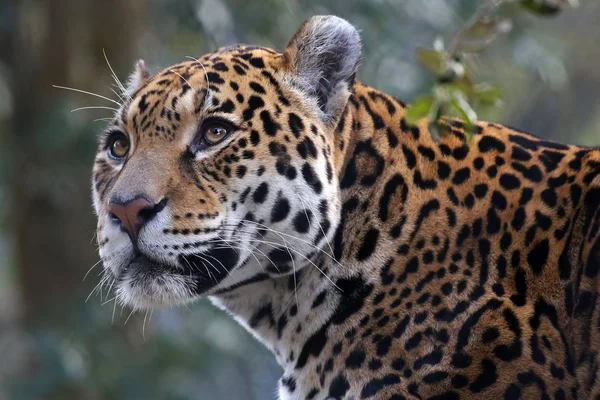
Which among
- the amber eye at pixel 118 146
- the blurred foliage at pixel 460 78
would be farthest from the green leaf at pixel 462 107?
the amber eye at pixel 118 146

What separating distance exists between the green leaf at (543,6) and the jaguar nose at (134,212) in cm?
232

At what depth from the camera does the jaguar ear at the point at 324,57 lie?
4.90 m

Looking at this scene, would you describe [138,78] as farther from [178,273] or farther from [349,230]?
[349,230]

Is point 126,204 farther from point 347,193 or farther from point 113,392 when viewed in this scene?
point 113,392

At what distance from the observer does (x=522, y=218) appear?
4652mm

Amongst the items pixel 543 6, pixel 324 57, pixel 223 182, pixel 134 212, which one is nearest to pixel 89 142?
pixel 324 57

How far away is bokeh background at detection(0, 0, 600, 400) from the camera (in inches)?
492

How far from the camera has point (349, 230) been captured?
15.7ft

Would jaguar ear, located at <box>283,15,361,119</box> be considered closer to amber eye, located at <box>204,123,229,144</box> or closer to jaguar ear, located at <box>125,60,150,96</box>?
amber eye, located at <box>204,123,229,144</box>

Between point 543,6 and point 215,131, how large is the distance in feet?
8.09

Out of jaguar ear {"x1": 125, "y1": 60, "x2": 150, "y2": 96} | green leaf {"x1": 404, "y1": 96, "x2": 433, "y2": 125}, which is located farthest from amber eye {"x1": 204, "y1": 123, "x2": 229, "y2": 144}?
green leaf {"x1": 404, "y1": 96, "x2": 433, "y2": 125}

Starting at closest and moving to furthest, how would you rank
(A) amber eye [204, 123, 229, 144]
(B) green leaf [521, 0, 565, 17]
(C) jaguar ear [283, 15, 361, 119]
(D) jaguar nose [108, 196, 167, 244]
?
(B) green leaf [521, 0, 565, 17] → (D) jaguar nose [108, 196, 167, 244] → (A) amber eye [204, 123, 229, 144] → (C) jaguar ear [283, 15, 361, 119]

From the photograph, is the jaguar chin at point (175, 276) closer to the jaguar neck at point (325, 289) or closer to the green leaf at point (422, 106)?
the jaguar neck at point (325, 289)

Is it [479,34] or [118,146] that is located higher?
[479,34]
